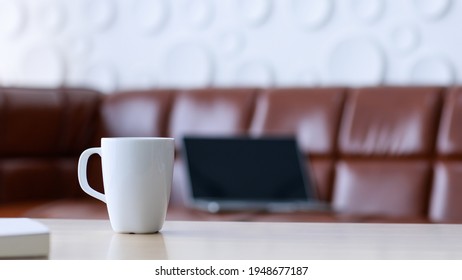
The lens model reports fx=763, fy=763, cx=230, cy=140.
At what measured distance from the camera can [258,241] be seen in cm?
81

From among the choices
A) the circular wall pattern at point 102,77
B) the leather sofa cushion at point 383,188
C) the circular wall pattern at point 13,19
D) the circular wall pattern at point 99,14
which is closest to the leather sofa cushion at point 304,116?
the leather sofa cushion at point 383,188

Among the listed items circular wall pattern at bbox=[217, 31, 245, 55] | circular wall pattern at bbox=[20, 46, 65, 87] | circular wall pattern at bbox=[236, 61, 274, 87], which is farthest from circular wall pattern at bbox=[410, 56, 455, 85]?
circular wall pattern at bbox=[20, 46, 65, 87]

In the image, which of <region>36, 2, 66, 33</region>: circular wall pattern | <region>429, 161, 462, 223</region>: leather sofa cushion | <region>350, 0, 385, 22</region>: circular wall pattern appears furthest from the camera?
<region>36, 2, 66, 33</region>: circular wall pattern

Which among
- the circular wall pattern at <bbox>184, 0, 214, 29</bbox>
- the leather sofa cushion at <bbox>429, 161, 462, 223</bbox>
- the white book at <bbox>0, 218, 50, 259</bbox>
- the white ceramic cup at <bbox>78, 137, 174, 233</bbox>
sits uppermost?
the circular wall pattern at <bbox>184, 0, 214, 29</bbox>

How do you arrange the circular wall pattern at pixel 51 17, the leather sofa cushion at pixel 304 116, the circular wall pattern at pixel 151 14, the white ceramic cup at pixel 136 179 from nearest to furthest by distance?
the white ceramic cup at pixel 136 179 < the leather sofa cushion at pixel 304 116 < the circular wall pattern at pixel 151 14 < the circular wall pattern at pixel 51 17

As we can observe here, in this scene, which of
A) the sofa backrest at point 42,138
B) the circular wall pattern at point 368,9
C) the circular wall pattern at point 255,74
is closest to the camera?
the sofa backrest at point 42,138

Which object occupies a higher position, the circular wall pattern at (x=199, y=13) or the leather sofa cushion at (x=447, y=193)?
the circular wall pattern at (x=199, y=13)

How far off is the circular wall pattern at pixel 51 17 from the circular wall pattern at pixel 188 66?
50cm

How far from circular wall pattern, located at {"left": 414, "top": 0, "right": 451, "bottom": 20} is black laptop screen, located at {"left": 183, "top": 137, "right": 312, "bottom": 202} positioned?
70 centimetres

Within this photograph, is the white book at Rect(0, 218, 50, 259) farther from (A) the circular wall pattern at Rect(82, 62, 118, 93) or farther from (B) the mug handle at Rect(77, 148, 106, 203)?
(A) the circular wall pattern at Rect(82, 62, 118, 93)

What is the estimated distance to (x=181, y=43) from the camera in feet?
9.84

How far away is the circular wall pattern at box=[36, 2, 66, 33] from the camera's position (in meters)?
3.14

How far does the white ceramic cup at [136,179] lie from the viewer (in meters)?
0.85

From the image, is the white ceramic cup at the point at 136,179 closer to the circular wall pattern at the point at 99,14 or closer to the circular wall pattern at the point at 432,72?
the circular wall pattern at the point at 432,72
